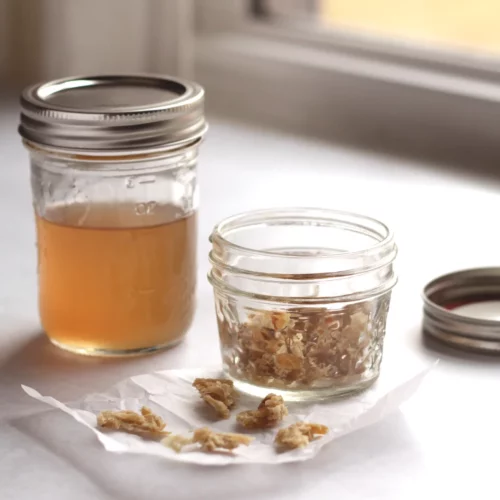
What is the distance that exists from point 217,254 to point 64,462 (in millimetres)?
201

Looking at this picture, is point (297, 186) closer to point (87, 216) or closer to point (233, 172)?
point (233, 172)

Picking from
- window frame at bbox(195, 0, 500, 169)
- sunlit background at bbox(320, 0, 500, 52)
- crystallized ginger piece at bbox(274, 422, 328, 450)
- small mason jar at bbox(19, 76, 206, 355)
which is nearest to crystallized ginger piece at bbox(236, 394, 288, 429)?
crystallized ginger piece at bbox(274, 422, 328, 450)

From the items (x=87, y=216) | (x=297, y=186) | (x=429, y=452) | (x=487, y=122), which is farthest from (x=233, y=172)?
(x=429, y=452)

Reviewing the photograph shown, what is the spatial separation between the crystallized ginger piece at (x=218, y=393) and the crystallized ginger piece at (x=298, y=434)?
56 mm

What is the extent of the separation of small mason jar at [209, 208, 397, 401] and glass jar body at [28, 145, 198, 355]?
2.2 inches

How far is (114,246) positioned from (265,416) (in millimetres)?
190

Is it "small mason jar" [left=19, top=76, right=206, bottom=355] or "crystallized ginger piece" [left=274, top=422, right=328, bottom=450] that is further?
"small mason jar" [left=19, top=76, right=206, bottom=355]

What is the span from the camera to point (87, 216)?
2.73 feet

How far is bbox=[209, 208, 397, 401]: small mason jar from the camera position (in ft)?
2.47

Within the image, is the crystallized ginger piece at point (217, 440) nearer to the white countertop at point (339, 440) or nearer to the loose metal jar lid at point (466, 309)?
the white countertop at point (339, 440)

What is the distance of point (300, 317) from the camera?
76 centimetres

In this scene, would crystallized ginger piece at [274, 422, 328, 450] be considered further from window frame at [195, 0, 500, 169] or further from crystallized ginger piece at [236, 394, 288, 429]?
window frame at [195, 0, 500, 169]

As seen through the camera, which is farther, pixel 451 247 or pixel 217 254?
pixel 451 247

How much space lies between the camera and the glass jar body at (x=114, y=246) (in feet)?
2.68
